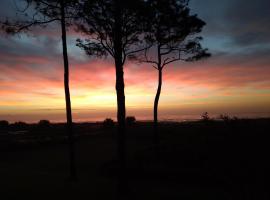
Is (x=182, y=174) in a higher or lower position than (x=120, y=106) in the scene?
lower

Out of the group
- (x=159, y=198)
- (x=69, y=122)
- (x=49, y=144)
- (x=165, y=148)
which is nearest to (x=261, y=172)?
(x=159, y=198)

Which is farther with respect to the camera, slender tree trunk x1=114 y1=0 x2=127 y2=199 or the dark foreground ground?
the dark foreground ground

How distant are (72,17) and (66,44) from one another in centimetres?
142

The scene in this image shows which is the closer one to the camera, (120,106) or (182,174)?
(120,106)

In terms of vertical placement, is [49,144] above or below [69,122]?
below

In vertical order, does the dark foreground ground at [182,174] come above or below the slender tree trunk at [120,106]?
below

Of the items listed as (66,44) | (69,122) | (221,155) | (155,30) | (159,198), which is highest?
(155,30)

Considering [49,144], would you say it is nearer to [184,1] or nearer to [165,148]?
[165,148]

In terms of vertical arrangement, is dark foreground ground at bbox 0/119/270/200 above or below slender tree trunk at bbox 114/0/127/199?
below

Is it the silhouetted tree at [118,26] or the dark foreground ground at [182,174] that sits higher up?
the silhouetted tree at [118,26]

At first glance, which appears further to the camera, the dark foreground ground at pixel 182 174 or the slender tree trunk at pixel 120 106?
the dark foreground ground at pixel 182 174

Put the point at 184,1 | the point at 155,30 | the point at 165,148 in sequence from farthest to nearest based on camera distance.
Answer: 1. the point at 155,30
2. the point at 184,1
3. the point at 165,148

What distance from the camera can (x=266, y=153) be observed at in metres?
16.6

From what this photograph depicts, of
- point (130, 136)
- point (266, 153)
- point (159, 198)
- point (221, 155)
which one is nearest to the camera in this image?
point (159, 198)
